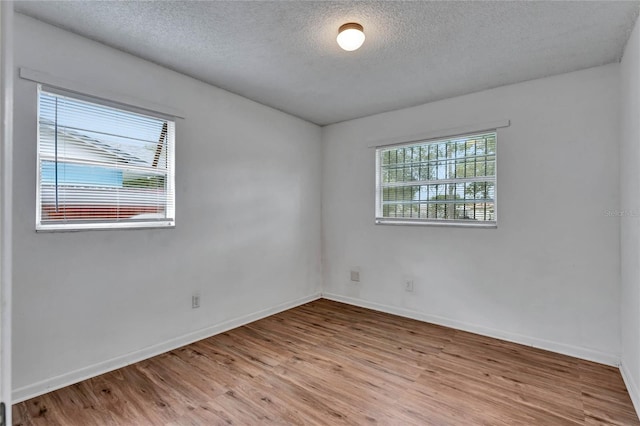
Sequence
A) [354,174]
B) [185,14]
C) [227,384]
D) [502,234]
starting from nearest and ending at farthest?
[185,14] → [227,384] → [502,234] → [354,174]

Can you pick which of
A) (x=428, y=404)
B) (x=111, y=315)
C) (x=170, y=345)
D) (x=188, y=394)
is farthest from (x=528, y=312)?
(x=111, y=315)

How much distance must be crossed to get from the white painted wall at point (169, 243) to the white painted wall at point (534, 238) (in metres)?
1.18

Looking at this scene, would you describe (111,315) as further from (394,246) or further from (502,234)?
(502,234)

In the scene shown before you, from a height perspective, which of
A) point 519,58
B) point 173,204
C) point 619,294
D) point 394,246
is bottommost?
point 619,294

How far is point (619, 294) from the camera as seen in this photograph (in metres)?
2.57

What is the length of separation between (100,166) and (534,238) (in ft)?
12.0

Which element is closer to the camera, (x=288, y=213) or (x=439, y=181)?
(x=439, y=181)

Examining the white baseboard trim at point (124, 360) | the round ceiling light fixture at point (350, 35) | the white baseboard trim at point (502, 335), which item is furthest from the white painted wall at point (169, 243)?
the round ceiling light fixture at point (350, 35)

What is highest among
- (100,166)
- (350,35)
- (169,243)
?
(350,35)

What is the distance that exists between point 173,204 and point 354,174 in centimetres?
223

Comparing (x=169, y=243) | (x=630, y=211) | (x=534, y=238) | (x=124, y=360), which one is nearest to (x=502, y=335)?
Answer: (x=534, y=238)

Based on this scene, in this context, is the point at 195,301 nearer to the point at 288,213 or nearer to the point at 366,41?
the point at 288,213

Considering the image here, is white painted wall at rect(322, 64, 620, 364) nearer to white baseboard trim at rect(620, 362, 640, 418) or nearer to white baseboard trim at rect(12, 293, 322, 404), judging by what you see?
white baseboard trim at rect(620, 362, 640, 418)

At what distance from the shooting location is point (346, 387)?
2252mm
